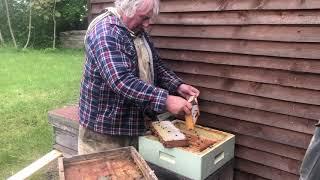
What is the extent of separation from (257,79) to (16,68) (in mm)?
9950

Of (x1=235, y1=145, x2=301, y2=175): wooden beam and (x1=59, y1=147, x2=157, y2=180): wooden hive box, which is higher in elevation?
(x1=59, y1=147, x2=157, y2=180): wooden hive box

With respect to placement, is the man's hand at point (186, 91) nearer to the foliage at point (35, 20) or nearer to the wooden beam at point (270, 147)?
the wooden beam at point (270, 147)

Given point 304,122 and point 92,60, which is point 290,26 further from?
point 92,60

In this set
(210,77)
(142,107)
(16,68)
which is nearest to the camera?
(142,107)

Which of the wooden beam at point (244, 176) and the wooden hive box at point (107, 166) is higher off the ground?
the wooden hive box at point (107, 166)

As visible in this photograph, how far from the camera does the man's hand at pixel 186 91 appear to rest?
368 cm

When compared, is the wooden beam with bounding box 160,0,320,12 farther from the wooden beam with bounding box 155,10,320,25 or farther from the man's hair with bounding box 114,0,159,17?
the man's hair with bounding box 114,0,159,17

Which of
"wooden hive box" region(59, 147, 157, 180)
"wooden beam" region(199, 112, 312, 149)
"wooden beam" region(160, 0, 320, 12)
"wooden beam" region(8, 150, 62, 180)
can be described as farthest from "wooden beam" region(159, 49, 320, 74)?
"wooden beam" region(8, 150, 62, 180)

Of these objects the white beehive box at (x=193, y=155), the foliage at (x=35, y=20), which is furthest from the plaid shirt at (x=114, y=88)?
the foliage at (x=35, y=20)

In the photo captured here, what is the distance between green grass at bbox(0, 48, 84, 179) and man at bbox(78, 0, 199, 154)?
2.46 meters

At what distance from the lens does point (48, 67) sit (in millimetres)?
12352

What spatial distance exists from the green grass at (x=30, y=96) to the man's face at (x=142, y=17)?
3.09m

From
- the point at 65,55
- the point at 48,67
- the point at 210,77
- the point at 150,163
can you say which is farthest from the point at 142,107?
the point at 65,55

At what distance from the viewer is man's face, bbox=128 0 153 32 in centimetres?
317
